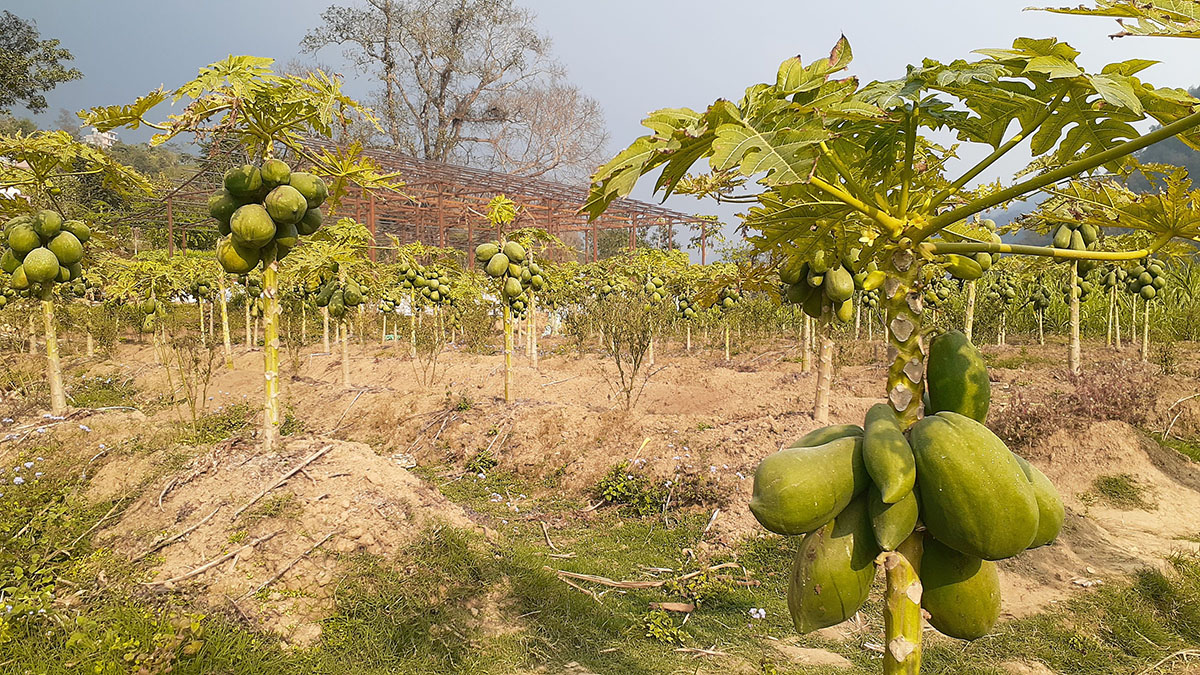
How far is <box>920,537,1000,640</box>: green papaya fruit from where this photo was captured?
1.13 meters

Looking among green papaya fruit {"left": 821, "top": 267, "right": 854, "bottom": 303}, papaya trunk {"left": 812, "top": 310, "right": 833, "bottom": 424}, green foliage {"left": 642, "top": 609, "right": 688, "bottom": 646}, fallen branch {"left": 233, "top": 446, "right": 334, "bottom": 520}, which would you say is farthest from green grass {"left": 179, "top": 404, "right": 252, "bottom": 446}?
green papaya fruit {"left": 821, "top": 267, "right": 854, "bottom": 303}

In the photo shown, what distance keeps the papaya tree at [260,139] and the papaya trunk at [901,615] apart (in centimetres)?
292

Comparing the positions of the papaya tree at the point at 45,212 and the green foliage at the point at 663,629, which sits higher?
the papaya tree at the point at 45,212

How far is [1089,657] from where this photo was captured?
130 inches

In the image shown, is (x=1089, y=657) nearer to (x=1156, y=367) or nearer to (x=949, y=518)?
(x=949, y=518)

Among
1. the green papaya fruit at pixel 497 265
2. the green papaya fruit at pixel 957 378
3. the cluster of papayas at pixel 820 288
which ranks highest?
the green papaya fruit at pixel 497 265

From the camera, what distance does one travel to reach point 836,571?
109 cm

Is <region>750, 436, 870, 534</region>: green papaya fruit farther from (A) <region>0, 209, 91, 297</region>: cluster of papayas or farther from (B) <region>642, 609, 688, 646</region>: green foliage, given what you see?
(A) <region>0, 209, 91, 297</region>: cluster of papayas

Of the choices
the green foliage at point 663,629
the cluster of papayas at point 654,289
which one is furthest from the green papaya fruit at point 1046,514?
the cluster of papayas at point 654,289

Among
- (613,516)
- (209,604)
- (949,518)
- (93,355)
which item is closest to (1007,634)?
(613,516)

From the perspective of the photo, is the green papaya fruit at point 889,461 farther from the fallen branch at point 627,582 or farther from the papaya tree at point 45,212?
the papaya tree at point 45,212

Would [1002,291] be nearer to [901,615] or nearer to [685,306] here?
[685,306]

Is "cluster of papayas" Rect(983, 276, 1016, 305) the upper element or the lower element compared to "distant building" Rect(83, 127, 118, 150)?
lower

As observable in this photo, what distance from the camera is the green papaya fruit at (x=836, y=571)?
1.09 metres
